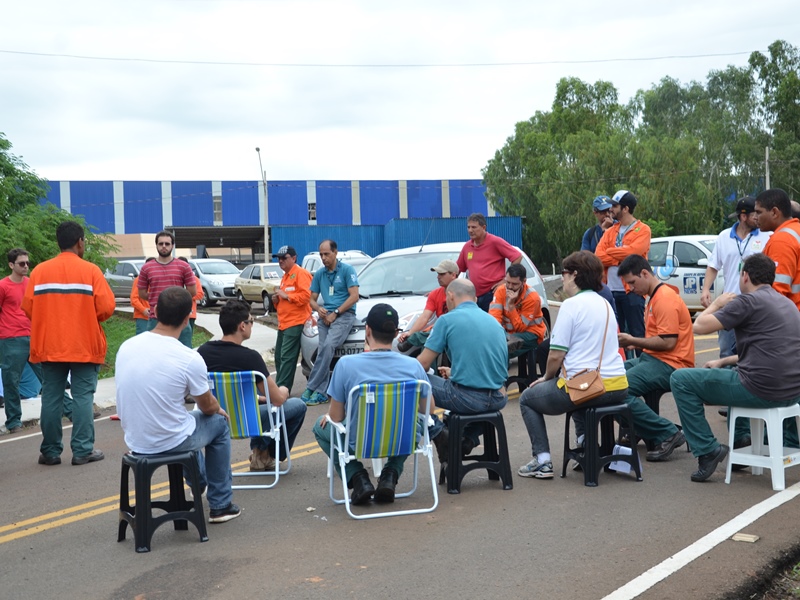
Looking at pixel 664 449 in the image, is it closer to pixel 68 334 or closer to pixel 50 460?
pixel 68 334

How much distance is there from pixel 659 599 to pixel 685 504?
177 cm

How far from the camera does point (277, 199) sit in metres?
58.8

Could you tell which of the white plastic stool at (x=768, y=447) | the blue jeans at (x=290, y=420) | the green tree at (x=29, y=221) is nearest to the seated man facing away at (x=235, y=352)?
the blue jeans at (x=290, y=420)

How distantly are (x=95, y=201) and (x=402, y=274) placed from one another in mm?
48670

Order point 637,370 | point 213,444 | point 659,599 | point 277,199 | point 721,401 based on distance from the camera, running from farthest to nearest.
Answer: point 277,199
point 637,370
point 721,401
point 213,444
point 659,599

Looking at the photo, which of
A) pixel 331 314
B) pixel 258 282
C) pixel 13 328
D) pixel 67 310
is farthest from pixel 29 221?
pixel 67 310

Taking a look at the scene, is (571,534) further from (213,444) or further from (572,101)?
(572,101)

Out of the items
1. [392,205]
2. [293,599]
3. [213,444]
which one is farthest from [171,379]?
[392,205]

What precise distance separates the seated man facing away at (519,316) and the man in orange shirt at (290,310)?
2.30m

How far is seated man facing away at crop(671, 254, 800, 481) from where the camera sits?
20.6 ft

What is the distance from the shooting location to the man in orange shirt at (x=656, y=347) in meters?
7.17

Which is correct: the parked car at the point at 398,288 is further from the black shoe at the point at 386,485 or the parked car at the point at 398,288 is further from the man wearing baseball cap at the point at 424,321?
the black shoe at the point at 386,485

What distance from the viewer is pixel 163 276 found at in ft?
34.5

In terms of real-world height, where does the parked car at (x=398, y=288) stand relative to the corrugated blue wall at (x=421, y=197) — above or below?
below
